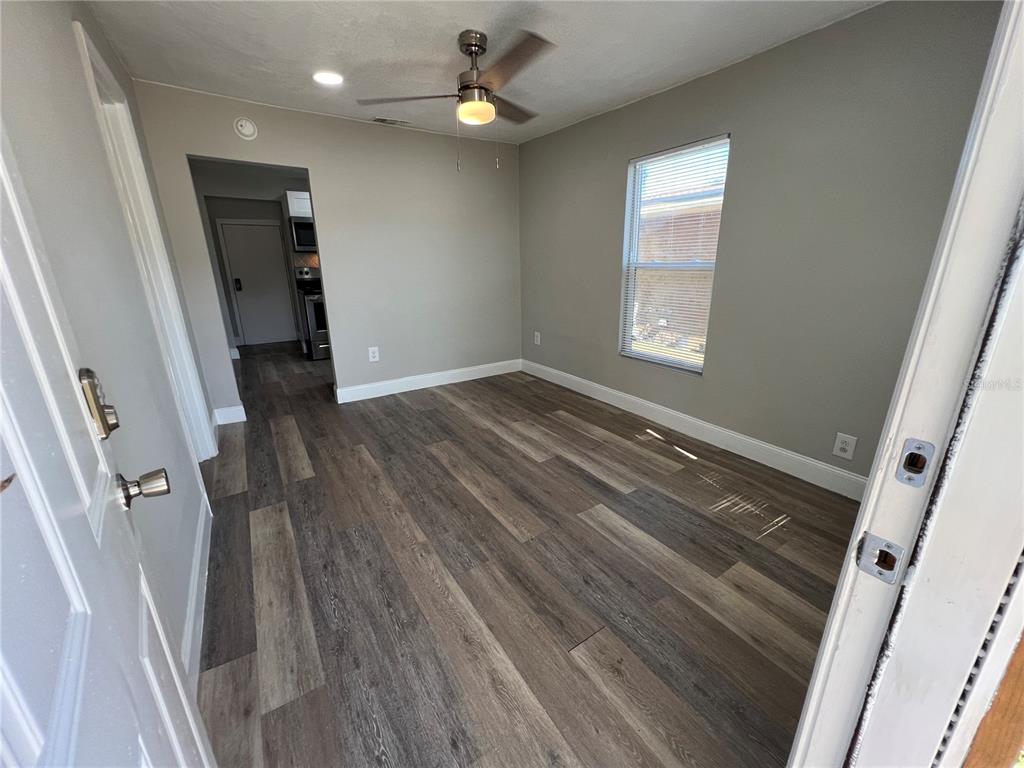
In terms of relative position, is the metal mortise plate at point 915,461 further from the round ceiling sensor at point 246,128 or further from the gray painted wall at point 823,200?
the round ceiling sensor at point 246,128

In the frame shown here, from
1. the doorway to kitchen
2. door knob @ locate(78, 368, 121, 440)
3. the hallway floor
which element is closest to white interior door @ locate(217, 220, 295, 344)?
the doorway to kitchen

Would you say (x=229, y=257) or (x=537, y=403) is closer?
(x=537, y=403)

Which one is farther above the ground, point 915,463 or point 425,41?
point 425,41

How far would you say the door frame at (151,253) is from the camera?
6.82 feet

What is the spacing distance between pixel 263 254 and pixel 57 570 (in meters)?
7.20

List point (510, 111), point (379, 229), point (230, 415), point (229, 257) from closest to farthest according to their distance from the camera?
point (510, 111)
point (230, 415)
point (379, 229)
point (229, 257)

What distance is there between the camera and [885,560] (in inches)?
19.5

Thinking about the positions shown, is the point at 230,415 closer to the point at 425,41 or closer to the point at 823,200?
the point at 425,41

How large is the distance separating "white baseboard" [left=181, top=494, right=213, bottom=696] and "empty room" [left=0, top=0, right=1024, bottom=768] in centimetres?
2

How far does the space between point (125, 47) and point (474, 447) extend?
2995mm

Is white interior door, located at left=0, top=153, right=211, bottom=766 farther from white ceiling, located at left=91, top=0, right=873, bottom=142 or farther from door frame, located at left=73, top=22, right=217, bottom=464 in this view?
white ceiling, located at left=91, top=0, right=873, bottom=142

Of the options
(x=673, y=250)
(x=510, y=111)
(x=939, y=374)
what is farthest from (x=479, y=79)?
(x=939, y=374)

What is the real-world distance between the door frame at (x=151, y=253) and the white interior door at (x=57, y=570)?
191 centimetres

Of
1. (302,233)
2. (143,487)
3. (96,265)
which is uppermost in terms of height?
(302,233)
